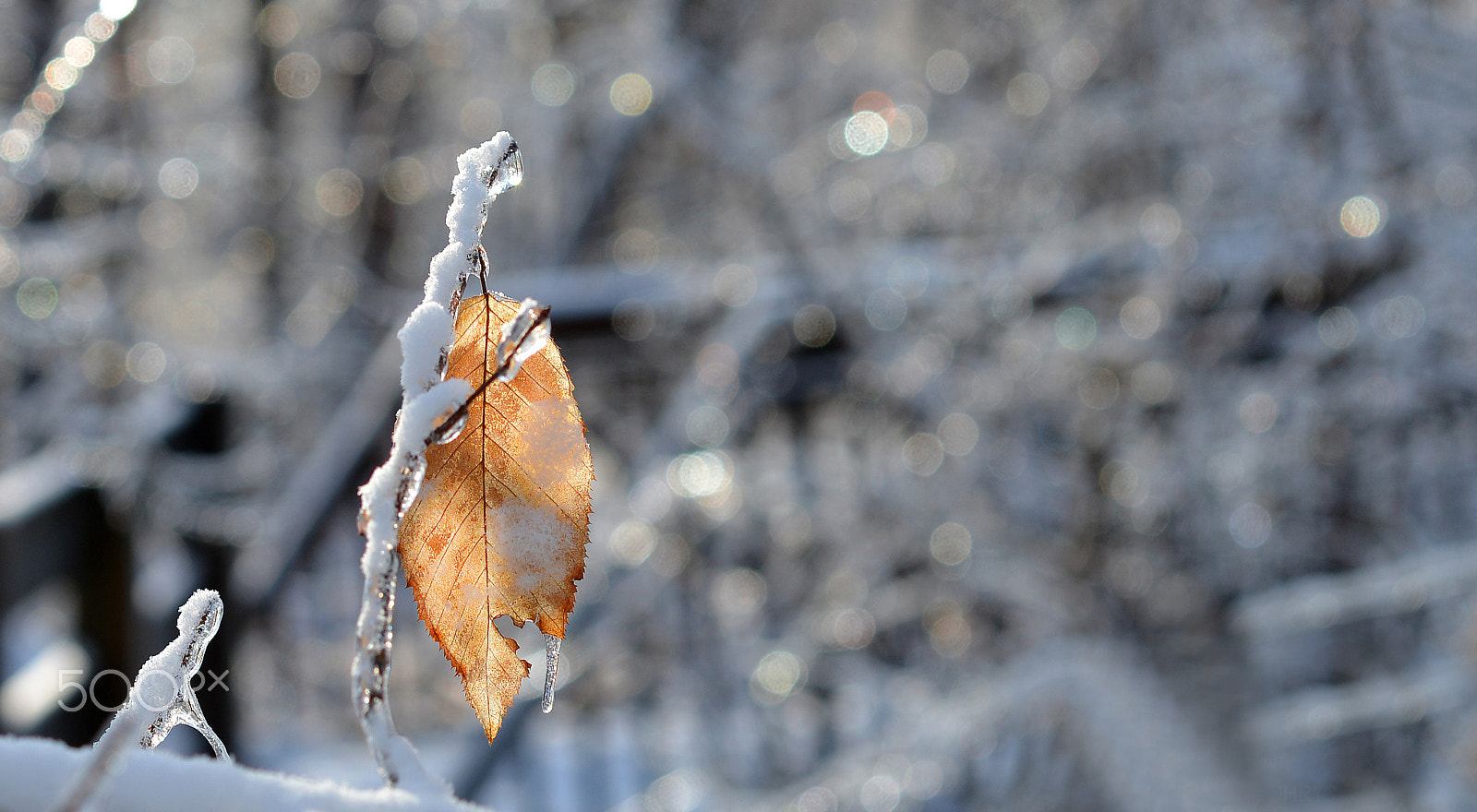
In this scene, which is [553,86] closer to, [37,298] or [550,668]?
[37,298]

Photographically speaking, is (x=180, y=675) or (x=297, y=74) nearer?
(x=180, y=675)

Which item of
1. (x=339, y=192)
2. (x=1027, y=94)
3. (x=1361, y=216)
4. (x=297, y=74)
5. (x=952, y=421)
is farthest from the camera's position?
(x=339, y=192)

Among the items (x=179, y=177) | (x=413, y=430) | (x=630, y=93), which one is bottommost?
(x=413, y=430)

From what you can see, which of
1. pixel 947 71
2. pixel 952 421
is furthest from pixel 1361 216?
pixel 947 71

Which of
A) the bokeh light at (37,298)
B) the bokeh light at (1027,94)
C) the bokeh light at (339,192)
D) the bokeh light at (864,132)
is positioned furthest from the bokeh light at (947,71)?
the bokeh light at (37,298)

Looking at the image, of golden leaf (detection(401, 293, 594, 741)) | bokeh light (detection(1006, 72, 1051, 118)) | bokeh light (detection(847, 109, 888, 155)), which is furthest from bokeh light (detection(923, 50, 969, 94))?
golden leaf (detection(401, 293, 594, 741))

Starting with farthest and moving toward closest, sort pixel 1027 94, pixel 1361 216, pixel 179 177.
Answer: pixel 1027 94
pixel 179 177
pixel 1361 216

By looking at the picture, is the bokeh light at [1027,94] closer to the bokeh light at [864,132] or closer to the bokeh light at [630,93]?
the bokeh light at [864,132]
